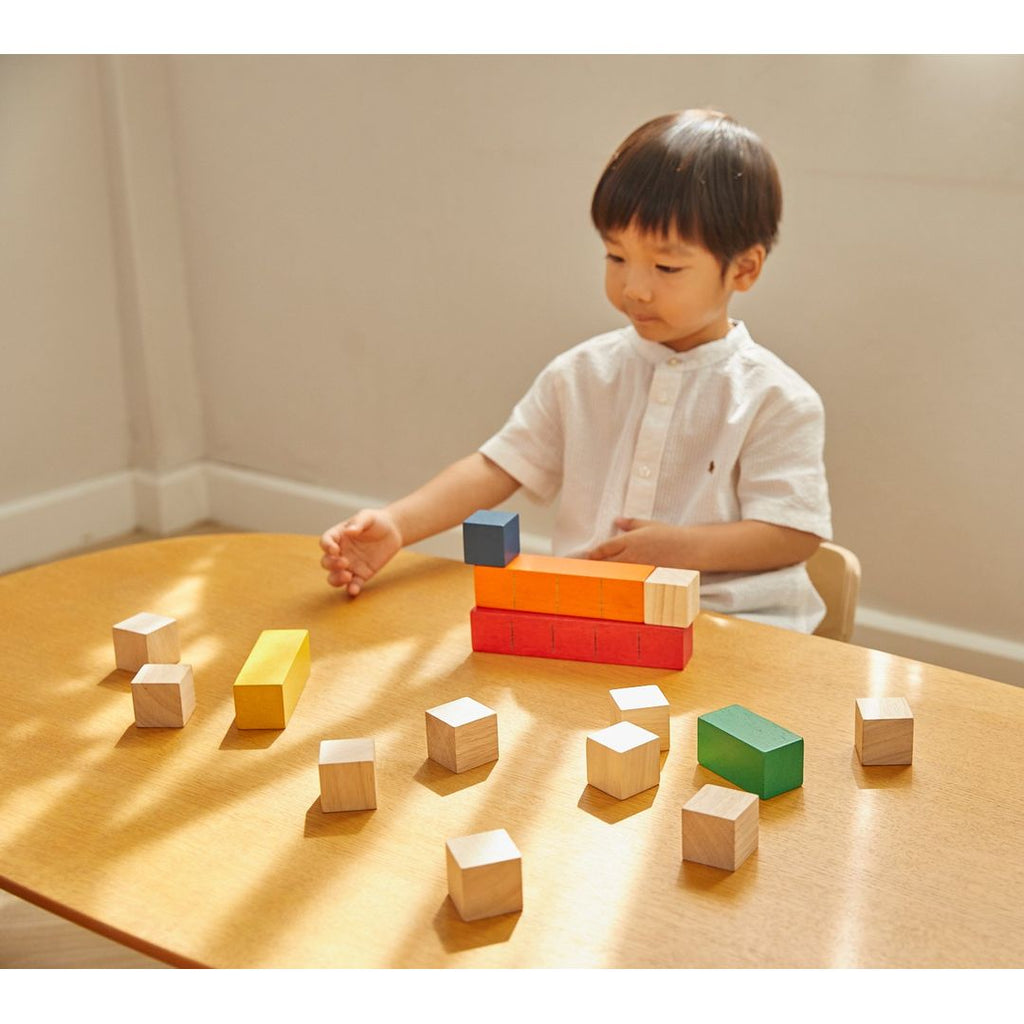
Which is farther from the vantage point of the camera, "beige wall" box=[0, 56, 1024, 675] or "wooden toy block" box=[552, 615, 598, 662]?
"beige wall" box=[0, 56, 1024, 675]

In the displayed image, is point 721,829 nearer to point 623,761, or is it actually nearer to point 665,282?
point 623,761

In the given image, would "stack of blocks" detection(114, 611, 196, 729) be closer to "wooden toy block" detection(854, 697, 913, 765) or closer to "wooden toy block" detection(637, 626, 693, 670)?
"wooden toy block" detection(637, 626, 693, 670)

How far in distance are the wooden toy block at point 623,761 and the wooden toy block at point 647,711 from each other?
1.9 inches

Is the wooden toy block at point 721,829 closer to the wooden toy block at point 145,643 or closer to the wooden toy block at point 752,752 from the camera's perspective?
the wooden toy block at point 752,752

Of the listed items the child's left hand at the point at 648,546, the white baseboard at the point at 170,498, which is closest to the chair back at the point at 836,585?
the child's left hand at the point at 648,546

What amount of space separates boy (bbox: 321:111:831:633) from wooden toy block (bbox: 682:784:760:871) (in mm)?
576

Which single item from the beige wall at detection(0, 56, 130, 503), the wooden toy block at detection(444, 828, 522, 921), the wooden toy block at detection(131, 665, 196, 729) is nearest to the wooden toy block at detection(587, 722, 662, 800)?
the wooden toy block at detection(444, 828, 522, 921)

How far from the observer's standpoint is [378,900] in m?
0.83

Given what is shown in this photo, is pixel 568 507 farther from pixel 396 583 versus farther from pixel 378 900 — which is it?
pixel 378 900

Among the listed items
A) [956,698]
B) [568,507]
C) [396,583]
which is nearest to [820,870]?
[956,698]

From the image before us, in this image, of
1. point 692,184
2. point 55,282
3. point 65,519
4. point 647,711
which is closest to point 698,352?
point 692,184

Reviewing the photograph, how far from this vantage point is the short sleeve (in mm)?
1477

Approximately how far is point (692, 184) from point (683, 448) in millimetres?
331
